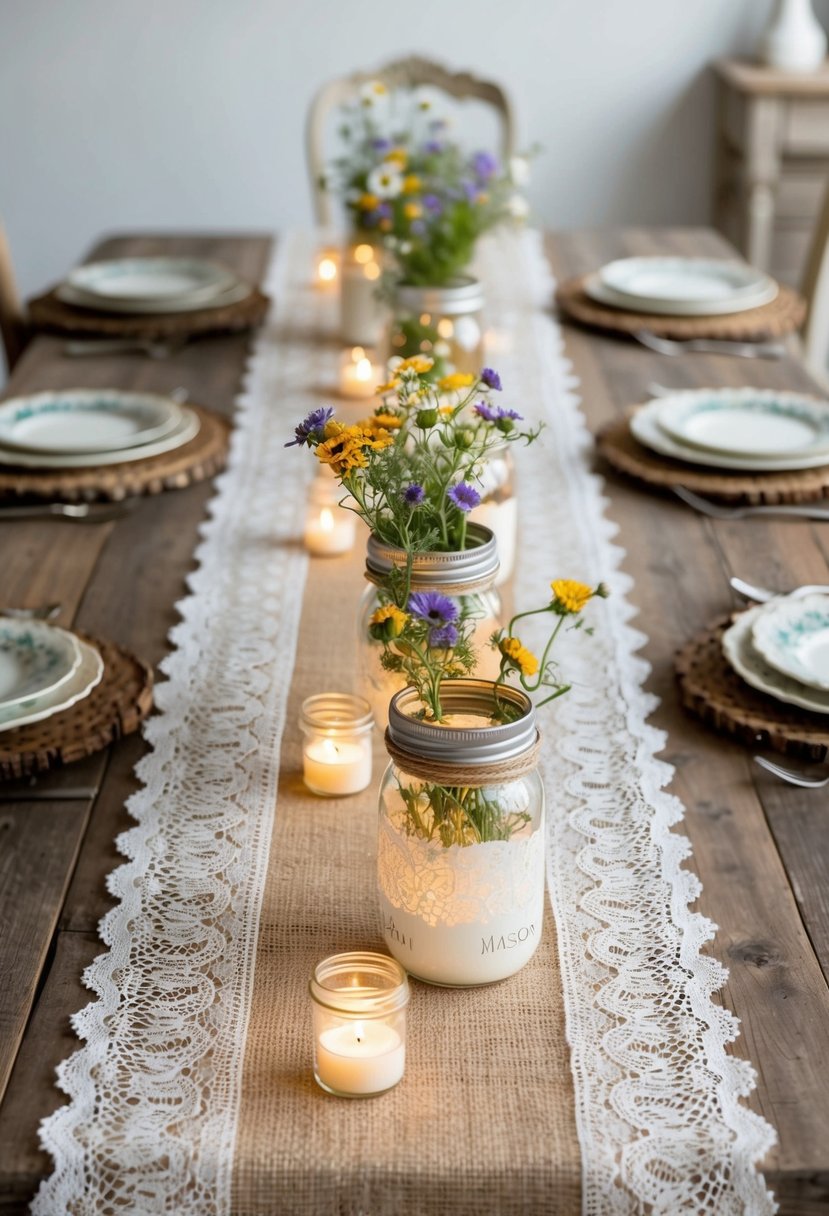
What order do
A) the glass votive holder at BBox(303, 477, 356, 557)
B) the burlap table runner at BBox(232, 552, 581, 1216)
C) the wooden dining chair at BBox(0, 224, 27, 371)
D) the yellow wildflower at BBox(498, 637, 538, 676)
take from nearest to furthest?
the burlap table runner at BBox(232, 552, 581, 1216) < the yellow wildflower at BBox(498, 637, 538, 676) < the glass votive holder at BBox(303, 477, 356, 557) < the wooden dining chair at BBox(0, 224, 27, 371)

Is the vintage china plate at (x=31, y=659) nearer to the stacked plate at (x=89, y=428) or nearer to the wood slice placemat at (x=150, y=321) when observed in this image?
the stacked plate at (x=89, y=428)

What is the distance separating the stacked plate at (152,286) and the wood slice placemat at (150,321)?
0.04 feet

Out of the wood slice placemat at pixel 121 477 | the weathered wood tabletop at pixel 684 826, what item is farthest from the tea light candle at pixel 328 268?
the wood slice placemat at pixel 121 477

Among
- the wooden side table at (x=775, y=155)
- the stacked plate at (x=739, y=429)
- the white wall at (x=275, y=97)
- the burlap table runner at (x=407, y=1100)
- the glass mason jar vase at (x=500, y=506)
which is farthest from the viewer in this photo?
the white wall at (x=275, y=97)

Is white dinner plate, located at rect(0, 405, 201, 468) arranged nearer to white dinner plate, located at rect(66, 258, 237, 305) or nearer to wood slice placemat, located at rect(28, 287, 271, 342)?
wood slice placemat, located at rect(28, 287, 271, 342)

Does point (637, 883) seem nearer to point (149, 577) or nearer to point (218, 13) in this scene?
point (149, 577)

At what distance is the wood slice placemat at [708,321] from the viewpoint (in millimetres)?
2217

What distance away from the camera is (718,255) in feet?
8.83

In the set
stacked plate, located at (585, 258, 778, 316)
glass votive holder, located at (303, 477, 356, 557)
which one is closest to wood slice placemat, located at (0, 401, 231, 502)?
glass votive holder, located at (303, 477, 356, 557)

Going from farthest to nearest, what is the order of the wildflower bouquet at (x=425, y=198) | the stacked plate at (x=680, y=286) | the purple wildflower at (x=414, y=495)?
the stacked plate at (x=680, y=286), the wildflower bouquet at (x=425, y=198), the purple wildflower at (x=414, y=495)

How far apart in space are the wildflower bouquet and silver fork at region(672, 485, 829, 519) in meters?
0.44

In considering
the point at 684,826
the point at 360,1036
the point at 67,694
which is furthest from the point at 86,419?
the point at 360,1036

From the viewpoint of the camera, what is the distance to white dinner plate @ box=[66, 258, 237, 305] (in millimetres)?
2428

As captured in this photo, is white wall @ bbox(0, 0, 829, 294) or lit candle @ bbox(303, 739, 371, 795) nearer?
lit candle @ bbox(303, 739, 371, 795)
